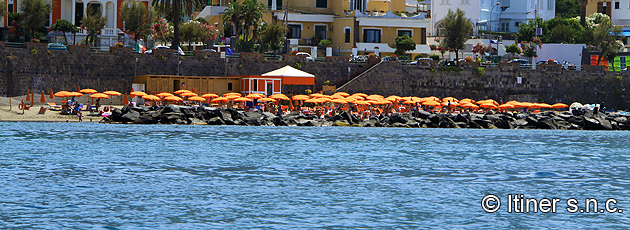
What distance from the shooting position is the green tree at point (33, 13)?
71.2 meters

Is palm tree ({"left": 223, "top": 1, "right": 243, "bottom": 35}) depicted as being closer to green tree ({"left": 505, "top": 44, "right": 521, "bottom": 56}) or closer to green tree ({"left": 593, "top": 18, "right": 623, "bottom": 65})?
green tree ({"left": 505, "top": 44, "right": 521, "bottom": 56})

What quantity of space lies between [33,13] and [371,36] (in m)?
35.6

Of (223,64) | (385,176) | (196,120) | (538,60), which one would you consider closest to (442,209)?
(385,176)

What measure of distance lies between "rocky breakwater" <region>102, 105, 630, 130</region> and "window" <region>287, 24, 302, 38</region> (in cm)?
3015

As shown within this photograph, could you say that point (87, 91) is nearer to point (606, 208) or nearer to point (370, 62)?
point (370, 62)

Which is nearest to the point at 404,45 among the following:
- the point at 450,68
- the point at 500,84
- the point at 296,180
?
the point at 450,68

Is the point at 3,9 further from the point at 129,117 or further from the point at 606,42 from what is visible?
the point at 606,42

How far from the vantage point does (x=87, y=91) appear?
57.4 m

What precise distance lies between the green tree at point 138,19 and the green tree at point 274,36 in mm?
10027

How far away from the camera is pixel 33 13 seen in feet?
234

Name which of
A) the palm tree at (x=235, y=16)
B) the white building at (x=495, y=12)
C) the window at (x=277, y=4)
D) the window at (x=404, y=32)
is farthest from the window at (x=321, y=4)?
the white building at (x=495, y=12)

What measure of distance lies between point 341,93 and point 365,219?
142 feet

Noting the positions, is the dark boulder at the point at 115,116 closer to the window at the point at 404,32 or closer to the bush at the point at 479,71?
the bush at the point at 479,71

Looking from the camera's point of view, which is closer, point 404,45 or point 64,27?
point 64,27
